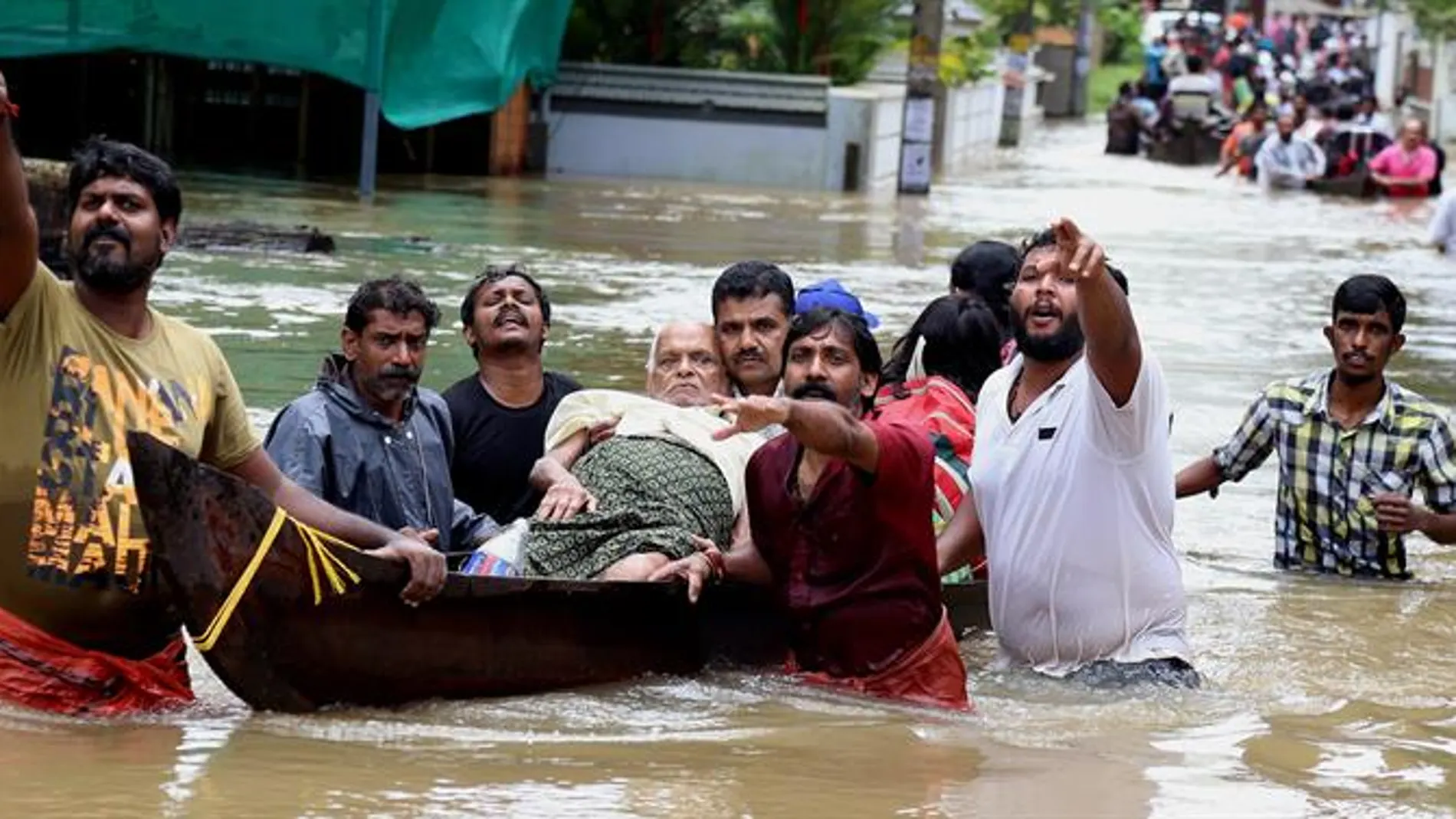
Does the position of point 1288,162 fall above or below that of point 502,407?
above

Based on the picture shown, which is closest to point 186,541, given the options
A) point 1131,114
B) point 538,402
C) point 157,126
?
point 538,402

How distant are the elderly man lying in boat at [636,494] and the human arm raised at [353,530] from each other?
84cm

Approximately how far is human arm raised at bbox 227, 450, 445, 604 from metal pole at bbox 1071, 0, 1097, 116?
155ft

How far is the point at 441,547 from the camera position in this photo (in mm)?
7914

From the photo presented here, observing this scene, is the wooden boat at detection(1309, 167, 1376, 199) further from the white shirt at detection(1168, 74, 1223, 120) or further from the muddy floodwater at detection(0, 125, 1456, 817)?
the muddy floodwater at detection(0, 125, 1456, 817)

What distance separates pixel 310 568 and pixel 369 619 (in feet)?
0.96

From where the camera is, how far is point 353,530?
693cm

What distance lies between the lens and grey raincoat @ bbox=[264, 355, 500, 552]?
24.7 feet

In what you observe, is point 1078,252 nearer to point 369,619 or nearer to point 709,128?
point 369,619

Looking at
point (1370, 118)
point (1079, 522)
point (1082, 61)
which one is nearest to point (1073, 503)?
point (1079, 522)

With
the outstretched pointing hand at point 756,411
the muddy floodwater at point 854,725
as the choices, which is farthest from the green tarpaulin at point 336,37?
the outstretched pointing hand at point 756,411

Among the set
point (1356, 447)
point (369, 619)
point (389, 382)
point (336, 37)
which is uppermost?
point (336, 37)

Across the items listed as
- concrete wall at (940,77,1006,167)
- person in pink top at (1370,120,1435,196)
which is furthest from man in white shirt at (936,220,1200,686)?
concrete wall at (940,77,1006,167)

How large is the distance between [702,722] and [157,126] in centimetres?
2039
